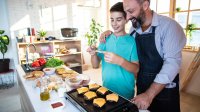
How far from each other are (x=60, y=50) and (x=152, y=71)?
3300 millimetres

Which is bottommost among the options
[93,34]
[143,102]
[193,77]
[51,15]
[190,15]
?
[193,77]

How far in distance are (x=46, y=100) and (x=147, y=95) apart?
0.75 meters

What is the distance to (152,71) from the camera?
4.33 ft

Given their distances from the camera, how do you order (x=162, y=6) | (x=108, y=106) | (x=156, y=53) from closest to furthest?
(x=108, y=106) < (x=156, y=53) < (x=162, y=6)

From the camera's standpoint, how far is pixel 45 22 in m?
4.27

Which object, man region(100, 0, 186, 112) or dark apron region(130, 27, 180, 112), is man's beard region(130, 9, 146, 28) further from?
dark apron region(130, 27, 180, 112)

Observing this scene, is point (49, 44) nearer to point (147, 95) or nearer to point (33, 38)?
point (33, 38)

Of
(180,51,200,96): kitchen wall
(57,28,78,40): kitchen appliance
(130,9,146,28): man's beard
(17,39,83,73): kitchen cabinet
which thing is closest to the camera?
(130,9,146,28): man's beard

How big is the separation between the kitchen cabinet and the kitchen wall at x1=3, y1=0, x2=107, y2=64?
0.41m

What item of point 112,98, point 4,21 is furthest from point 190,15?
point 4,21

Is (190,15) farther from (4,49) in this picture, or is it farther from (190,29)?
(4,49)

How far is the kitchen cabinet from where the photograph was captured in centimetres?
379

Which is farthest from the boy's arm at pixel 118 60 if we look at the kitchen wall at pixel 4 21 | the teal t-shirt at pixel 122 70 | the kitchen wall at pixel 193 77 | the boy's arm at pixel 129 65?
the kitchen wall at pixel 4 21

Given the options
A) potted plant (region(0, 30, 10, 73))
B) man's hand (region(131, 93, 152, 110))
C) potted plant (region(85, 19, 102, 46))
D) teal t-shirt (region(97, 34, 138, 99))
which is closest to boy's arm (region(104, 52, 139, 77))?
teal t-shirt (region(97, 34, 138, 99))
